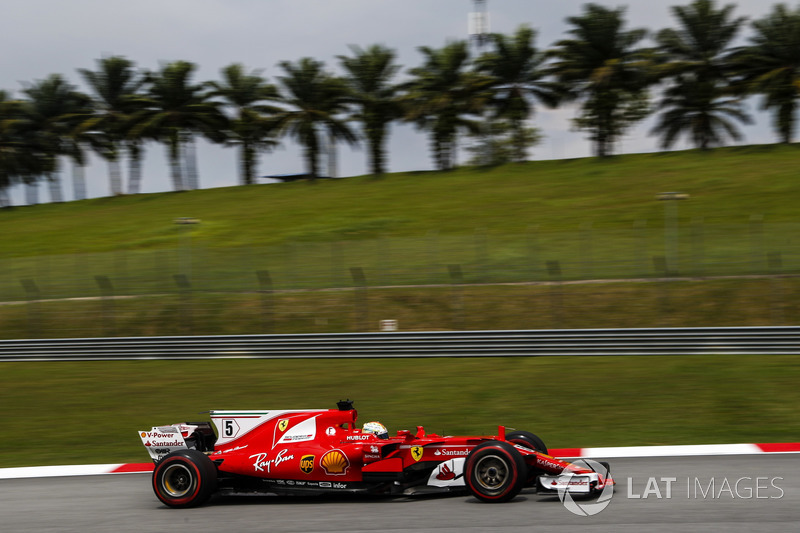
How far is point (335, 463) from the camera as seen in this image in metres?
8.24

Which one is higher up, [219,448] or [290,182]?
[290,182]

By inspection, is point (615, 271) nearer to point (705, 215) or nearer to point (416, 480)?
point (705, 215)

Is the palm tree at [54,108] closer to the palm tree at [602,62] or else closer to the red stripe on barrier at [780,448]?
the palm tree at [602,62]

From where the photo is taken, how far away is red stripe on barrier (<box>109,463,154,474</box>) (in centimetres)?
1045

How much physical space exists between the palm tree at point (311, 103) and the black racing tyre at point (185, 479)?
45.0 metres

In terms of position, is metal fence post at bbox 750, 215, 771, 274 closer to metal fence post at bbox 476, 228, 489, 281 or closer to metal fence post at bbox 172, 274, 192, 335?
metal fence post at bbox 476, 228, 489, 281

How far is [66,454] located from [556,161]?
39721 mm

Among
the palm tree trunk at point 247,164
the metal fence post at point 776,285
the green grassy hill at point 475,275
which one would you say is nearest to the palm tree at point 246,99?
the palm tree trunk at point 247,164

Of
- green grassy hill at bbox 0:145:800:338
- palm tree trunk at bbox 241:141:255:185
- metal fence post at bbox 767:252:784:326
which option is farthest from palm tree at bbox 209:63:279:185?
metal fence post at bbox 767:252:784:326

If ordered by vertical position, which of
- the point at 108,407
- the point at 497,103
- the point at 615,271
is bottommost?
the point at 108,407

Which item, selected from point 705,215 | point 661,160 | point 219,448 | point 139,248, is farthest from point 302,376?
point 661,160

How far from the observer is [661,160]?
45219 mm

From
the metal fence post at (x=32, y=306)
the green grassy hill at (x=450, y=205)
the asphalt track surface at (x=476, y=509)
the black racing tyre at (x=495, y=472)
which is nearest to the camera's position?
the asphalt track surface at (x=476, y=509)

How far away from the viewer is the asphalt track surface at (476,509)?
6.77 m
